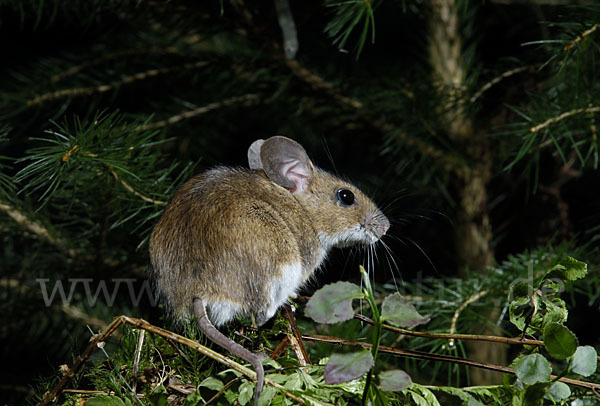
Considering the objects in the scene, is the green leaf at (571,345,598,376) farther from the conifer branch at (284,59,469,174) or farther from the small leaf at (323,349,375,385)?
the conifer branch at (284,59,469,174)

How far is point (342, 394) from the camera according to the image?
2.34ft

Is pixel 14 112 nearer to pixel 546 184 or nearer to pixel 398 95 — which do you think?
pixel 398 95

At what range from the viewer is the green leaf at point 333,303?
23.1 inches

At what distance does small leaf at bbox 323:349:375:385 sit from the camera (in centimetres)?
57

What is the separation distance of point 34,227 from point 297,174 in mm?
591

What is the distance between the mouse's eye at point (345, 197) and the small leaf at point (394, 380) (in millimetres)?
766

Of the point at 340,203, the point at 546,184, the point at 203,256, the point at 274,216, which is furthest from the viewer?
the point at 546,184

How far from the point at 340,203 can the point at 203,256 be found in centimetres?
47

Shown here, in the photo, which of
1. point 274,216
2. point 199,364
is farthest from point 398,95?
point 199,364

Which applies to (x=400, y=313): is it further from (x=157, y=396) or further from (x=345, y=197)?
(x=345, y=197)

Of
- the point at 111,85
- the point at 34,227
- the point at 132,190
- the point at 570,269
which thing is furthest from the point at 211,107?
the point at 570,269

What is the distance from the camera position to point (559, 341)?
2.17 ft

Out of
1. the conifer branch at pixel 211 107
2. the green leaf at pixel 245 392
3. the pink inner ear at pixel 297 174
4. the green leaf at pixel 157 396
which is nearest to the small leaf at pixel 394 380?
the green leaf at pixel 245 392

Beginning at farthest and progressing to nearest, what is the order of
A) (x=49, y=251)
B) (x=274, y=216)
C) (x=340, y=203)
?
(x=49, y=251) → (x=340, y=203) → (x=274, y=216)
